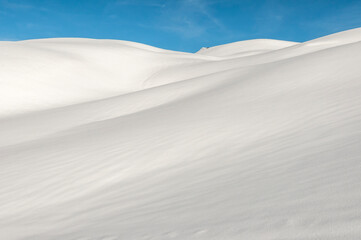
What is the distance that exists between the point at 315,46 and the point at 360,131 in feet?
61.1

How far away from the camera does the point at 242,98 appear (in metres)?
7.07

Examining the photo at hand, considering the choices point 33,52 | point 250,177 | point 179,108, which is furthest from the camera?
point 33,52

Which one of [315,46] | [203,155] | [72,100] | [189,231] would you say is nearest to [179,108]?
[203,155]

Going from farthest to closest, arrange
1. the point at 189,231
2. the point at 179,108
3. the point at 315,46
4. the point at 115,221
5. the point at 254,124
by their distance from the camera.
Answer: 1. the point at 315,46
2. the point at 179,108
3. the point at 254,124
4. the point at 115,221
5. the point at 189,231

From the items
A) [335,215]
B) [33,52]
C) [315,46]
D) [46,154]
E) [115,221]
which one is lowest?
[335,215]

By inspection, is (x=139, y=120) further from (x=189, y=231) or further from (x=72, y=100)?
(x=72, y=100)

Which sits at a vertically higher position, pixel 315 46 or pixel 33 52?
pixel 33 52

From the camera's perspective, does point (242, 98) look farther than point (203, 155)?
Yes

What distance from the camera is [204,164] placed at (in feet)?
12.8

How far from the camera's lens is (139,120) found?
693 centimetres

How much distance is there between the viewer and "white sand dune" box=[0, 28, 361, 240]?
2086 millimetres

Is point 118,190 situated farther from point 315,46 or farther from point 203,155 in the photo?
point 315,46

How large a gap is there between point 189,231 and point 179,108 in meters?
5.49

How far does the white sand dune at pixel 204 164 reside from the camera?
2086 mm
